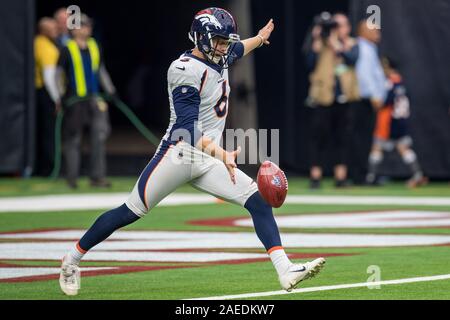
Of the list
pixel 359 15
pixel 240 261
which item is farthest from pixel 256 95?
pixel 240 261

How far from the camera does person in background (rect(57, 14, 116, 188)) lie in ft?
57.2

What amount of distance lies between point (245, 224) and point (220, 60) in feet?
15.6

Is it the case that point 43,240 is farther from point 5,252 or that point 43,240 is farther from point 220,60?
point 220,60

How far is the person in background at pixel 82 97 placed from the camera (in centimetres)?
1742

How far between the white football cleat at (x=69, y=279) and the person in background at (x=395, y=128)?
11.0 metres

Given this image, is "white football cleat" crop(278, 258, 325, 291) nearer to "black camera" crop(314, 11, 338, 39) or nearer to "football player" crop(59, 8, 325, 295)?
"football player" crop(59, 8, 325, 295)

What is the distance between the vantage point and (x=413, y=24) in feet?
63.1

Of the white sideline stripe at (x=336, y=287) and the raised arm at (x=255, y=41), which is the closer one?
the white sideline stripe at (x=336, y=287)

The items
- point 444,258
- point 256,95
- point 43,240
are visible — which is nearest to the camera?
point 444,258

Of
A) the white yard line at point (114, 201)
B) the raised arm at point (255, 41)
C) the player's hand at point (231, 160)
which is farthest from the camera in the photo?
the white yard line at point (114, 201)

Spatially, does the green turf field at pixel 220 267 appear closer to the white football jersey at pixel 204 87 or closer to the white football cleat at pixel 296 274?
the white football cleat at pixel 296 274

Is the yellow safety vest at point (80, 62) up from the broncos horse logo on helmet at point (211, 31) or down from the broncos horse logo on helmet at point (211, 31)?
down

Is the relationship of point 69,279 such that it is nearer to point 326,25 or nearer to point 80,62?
point 80,62

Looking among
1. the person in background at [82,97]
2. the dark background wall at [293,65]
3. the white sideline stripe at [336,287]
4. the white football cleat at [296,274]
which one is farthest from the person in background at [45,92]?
the white football cleat at [296,274]
